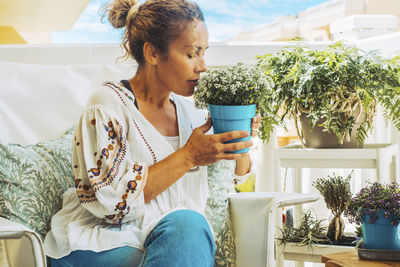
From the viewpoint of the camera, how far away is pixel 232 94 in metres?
1.12

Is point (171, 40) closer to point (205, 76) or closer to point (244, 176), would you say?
point (205, 76)

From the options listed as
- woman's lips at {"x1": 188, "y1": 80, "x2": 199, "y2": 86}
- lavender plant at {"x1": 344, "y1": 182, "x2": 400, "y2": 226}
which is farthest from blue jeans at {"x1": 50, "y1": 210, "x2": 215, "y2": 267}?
lavender plant at {"x1": 344, "y1": 182, "x2": 400, "y2": 226}

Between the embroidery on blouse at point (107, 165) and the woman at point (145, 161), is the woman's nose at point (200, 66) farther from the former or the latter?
the embroidery on blouse at point (107, 165)

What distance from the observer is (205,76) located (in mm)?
1149

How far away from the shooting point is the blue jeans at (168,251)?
0.99 metres

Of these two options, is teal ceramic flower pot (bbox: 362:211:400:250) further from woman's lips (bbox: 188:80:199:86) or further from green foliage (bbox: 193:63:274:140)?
woman's lips (bbox: 188:80:199:86)

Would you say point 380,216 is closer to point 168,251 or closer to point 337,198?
point 337,198

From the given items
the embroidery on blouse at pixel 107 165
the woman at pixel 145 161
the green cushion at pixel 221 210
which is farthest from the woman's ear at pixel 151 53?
the green cushion at pixel 221 210

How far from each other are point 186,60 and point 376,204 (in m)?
0.64

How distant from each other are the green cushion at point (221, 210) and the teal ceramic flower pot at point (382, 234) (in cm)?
38

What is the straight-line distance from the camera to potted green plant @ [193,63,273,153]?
112cm

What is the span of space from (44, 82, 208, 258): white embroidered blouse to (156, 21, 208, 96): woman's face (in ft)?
0.39

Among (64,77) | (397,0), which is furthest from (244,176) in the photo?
(397,0)

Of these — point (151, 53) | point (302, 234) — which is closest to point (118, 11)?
point (151, 53)
